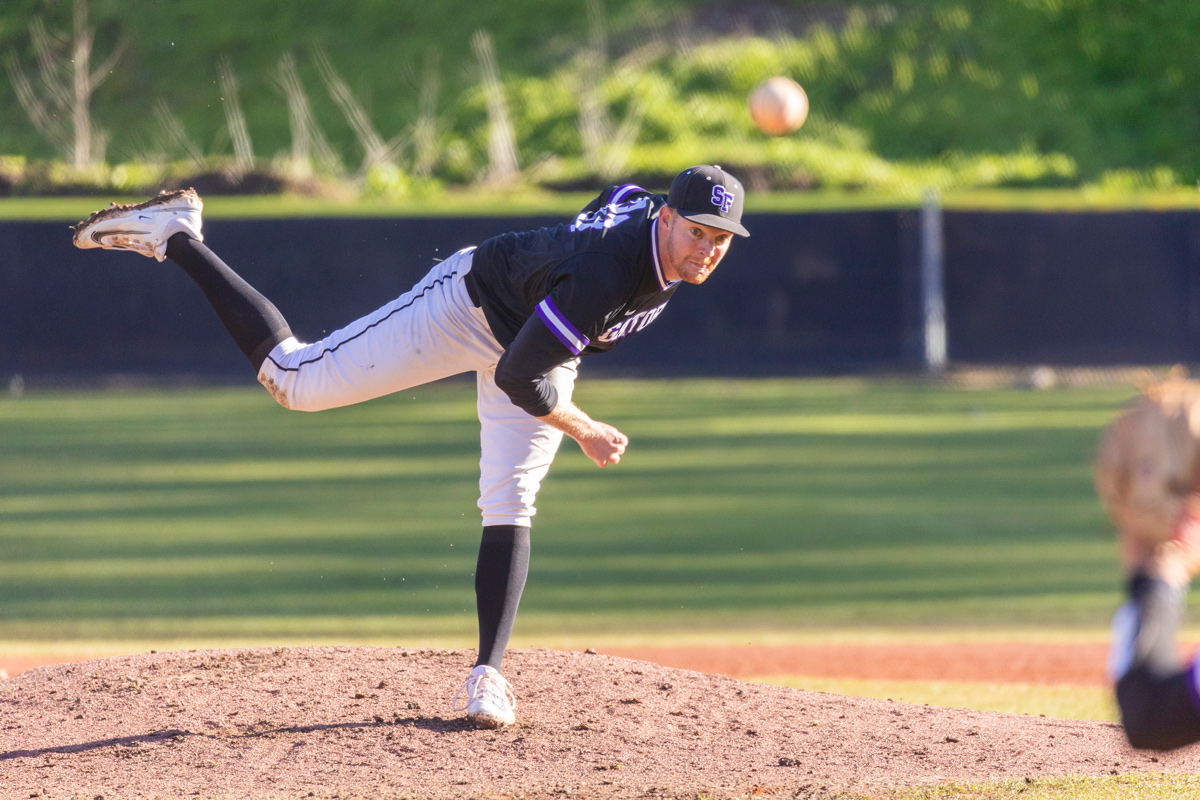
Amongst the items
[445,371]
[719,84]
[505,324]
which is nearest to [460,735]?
[445,371]

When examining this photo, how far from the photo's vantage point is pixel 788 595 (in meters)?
7.23

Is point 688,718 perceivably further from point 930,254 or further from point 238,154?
point 238,154

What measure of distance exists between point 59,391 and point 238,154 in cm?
1158

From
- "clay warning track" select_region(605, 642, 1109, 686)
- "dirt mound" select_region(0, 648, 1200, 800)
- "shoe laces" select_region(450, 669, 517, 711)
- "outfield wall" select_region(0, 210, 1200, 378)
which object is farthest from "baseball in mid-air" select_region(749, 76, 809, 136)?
"shoe laces" select_region(450, 669, 517, 711)

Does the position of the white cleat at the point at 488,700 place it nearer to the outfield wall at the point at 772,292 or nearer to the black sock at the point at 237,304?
the black sock at the point at 237,304

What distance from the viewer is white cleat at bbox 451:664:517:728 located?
401 cm

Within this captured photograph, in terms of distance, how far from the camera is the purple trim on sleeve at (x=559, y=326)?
3.68 meters

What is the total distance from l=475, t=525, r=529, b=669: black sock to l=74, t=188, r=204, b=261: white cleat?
144 cm

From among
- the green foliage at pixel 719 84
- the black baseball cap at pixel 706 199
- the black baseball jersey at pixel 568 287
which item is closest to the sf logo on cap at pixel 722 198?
the black baseball cap at pixel 706 199

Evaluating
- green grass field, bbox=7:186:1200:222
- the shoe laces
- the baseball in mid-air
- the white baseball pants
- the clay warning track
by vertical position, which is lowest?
the shoe laces

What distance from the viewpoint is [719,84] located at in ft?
96.5

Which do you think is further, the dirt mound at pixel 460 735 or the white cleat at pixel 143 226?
the white cleat at pixel 143 226

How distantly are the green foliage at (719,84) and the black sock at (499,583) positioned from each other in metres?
21.3

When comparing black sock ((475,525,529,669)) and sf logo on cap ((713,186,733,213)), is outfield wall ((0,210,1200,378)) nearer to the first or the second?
black sock ((475,525,529,669))
